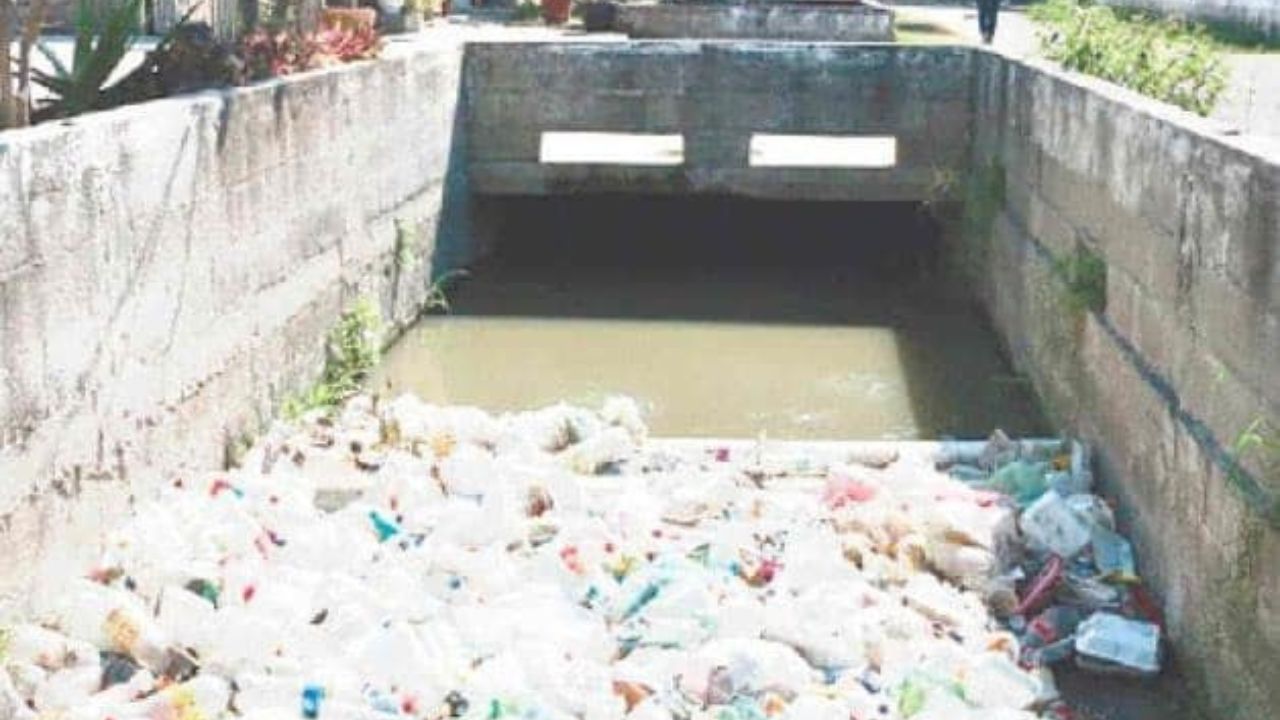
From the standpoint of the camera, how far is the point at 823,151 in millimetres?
14734

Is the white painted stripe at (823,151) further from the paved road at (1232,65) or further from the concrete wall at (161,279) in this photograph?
the concrete wall at (161,279)

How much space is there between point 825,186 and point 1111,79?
14.5 ft

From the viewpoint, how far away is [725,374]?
1040 cm

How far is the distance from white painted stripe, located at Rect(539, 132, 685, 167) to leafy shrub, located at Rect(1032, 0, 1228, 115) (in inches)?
138

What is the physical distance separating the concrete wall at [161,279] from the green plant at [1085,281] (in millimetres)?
3586

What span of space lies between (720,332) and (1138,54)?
137 inches

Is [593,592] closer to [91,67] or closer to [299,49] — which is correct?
[91,67]

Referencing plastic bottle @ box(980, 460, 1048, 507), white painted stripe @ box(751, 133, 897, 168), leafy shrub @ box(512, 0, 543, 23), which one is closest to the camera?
plastic bottle @ box(980, 460, 1048, 507)

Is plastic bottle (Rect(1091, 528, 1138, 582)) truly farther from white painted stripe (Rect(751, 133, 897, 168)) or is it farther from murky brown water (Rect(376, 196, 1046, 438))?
white painted stripe (Rect(751, 133, 897, 168))

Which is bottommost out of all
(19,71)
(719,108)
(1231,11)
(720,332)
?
(720,332)

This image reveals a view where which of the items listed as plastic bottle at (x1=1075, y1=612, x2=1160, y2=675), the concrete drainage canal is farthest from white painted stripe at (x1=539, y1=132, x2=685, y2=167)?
plastic bottle at (x1=1075, y1=612, x2=1160, y2=675)

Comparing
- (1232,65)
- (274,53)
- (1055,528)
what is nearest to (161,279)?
(274,53)

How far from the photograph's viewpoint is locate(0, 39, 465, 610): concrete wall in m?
5.48

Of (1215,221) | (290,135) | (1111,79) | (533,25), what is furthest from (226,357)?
(533,25)
